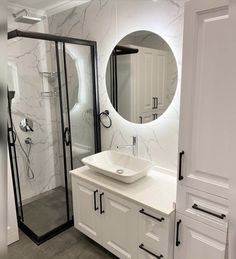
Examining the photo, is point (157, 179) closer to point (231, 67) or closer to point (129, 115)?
point (129, 115)

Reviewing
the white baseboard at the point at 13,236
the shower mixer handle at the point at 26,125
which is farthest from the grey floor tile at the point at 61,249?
the shower mixer handle at the point at 26,125

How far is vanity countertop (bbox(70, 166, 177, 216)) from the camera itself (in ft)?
5.18

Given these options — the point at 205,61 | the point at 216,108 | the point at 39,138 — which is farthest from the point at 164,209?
the point at 39,138

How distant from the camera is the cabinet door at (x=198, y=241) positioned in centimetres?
133

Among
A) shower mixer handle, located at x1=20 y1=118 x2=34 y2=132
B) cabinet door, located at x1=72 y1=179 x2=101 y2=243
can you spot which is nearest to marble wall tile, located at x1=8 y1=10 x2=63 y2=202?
shower mixer handle, located at x1=20 y1=118 x2=34 y2=132

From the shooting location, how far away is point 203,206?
136 cm

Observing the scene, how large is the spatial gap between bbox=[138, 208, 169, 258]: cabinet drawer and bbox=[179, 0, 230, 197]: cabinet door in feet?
1.18

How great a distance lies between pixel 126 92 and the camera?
7.34 ft

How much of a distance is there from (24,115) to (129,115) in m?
1.38

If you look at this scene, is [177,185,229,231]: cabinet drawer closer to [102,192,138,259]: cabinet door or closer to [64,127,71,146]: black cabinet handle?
[102,192,138,259]: cabinet door

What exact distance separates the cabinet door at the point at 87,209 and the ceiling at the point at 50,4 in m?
1.97

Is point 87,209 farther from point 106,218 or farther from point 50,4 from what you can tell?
point 50,4

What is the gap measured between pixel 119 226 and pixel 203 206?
0.74 meters

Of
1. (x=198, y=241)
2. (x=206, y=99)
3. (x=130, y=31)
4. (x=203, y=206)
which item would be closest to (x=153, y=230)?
(x=198, y=241)
